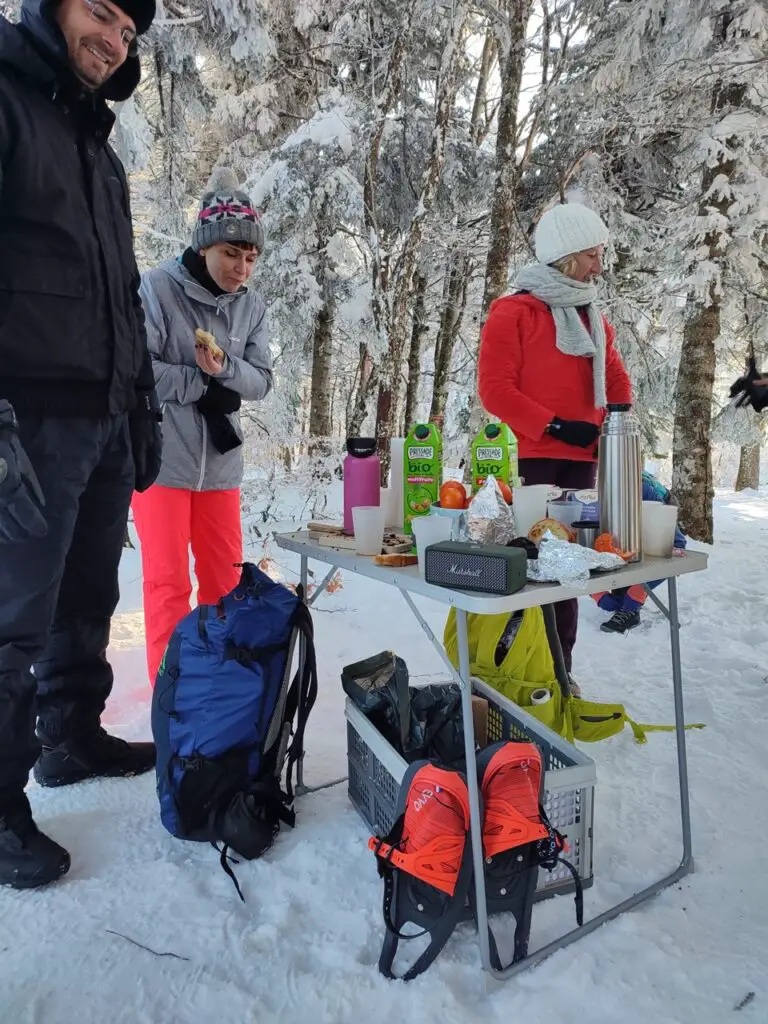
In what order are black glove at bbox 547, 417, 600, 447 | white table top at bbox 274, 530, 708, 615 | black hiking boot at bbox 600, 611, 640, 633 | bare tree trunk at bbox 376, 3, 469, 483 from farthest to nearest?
bare tree trunk at bbox 376, 3, 469, 483 < black hiking boot at bbox 600, 611, 640, 633 < black glove at bbox 547, 417, 600, 447 < white table top at bbox 274, 530, 708, 615

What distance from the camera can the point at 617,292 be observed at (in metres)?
7.52

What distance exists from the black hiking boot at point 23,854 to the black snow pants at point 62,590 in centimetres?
7

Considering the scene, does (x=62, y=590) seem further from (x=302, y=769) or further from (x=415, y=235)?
(x=415, y=235)

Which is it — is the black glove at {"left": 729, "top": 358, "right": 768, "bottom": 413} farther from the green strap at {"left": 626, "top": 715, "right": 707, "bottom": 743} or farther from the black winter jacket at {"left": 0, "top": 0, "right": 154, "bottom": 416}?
the black winter jacket at {"left": 0, "top": 0, "right": 154, "bottom": 416}

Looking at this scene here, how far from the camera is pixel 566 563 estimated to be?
1.48m

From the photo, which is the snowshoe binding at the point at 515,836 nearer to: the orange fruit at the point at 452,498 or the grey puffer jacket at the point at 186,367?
the orange fruit at the point at 452,498

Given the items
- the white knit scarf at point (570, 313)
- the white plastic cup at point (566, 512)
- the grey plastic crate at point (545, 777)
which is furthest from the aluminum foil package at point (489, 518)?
the white knit scarf at point (570, 313)

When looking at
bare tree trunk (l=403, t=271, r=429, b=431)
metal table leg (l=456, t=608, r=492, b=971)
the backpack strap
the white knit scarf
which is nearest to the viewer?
metal table leg (l=456, t=608, r=492, b=971)

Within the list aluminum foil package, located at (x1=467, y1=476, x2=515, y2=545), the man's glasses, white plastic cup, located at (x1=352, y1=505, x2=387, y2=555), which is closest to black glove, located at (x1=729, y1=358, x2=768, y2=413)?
aluminum foil package, located at (x1=467, y1=476, x2=515, y2=545)

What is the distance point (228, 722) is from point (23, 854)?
1.99ft

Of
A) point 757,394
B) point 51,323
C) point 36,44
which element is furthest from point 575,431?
point 36,44

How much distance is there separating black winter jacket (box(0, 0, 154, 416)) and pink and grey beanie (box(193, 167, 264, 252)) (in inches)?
20.3

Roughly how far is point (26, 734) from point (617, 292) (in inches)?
296

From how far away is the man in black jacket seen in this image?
1608 mm
